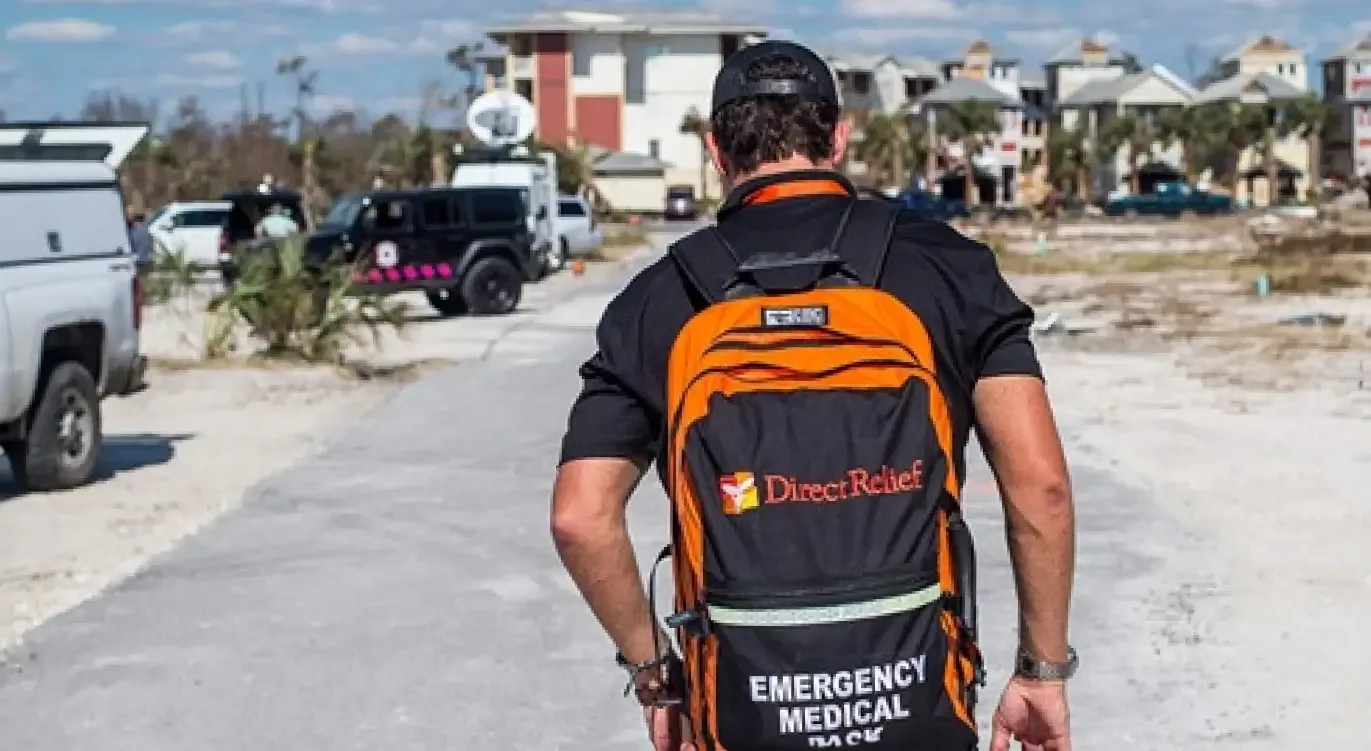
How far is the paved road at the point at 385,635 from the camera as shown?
682cm

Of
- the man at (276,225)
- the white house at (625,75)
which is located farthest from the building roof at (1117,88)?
the man at (276,225)

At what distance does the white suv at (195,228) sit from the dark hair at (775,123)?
1440 inches

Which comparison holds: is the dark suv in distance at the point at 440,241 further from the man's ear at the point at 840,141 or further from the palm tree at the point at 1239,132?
the palm tree at the point at 1239,132

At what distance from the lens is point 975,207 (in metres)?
94.6

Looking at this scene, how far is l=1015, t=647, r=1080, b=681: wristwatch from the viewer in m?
3.44

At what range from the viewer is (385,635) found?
8.23 metres

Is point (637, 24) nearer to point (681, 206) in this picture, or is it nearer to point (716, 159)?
point (681, 206)

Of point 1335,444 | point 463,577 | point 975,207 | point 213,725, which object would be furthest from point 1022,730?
point 975,207

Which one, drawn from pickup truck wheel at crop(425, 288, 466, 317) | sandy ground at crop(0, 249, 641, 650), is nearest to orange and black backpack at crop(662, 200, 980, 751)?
sandy ground at crop(0, 249, 641, 650)

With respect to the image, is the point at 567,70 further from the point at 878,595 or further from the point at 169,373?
the point at 878,595

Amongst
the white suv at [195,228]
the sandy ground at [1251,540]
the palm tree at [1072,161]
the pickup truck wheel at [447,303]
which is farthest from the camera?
the palm tree at [1072,161]

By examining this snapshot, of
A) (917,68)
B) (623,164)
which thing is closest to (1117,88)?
(917,68)

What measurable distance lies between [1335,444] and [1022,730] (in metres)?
10.7

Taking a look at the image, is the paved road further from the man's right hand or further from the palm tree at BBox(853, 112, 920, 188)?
the palm tree at BBox(853, 112, 920, 188)
